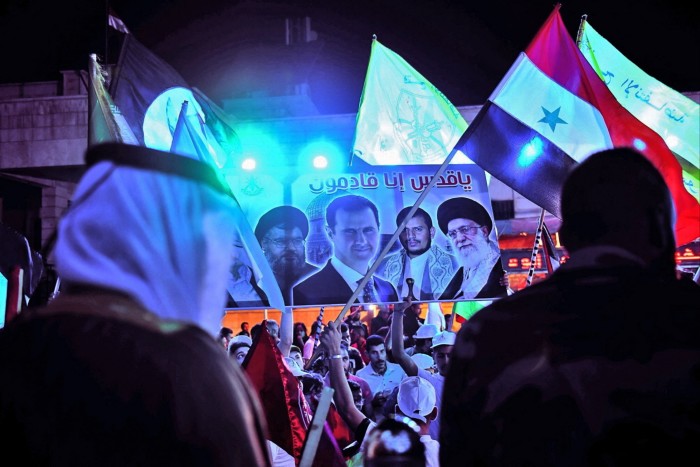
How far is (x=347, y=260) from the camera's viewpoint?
20.6ft

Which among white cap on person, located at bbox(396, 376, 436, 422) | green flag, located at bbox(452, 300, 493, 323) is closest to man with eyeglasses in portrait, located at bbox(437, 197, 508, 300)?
white cap on person, located at bbox(396, 376, 436, 422)

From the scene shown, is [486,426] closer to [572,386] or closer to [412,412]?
[572,386]

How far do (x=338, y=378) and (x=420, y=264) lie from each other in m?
2.13

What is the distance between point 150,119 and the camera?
5750 millimetres

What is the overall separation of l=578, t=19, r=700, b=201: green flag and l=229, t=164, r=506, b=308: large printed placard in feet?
7.53

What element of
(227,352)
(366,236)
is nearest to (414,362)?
(366,236)

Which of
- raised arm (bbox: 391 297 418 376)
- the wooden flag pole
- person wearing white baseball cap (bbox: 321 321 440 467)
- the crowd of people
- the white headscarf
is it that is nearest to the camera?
the crowd of people

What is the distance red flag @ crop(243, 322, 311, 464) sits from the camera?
189 inches

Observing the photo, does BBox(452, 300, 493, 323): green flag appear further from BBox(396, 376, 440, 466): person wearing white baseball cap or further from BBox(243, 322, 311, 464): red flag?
BBox(243, 322, 311, 464): red flag

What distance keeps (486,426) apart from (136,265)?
1078 millimetres

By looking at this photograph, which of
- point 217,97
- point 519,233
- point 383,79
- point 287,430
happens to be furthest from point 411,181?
point 217,97

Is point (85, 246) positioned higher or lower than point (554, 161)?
lower

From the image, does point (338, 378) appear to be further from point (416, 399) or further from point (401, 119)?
point (401, 119)

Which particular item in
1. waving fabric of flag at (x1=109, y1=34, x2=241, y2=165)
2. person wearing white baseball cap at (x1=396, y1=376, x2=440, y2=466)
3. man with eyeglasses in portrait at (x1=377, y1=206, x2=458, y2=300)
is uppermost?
waving fabric of flag at (x1=109, y1=34, x2=241, y2=165)
